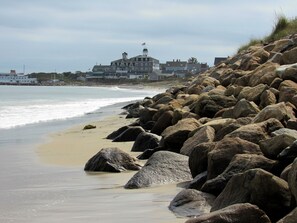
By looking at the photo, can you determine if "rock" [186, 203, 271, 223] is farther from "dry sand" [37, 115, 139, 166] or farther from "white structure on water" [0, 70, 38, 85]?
"white structure on water" [0, 70, 38, 85]

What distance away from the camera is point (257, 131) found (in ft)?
19.7

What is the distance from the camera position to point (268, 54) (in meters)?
13.1

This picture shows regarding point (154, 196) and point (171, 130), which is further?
point (171, 130)

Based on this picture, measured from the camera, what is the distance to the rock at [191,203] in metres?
4.87

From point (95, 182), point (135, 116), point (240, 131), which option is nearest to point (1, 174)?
point (95, 182)

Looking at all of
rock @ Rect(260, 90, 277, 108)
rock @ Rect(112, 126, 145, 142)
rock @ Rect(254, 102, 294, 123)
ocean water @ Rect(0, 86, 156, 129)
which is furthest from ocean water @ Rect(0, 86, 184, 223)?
ocean water @ Rect(0, 86, 156, 129)

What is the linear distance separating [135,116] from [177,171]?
39.5ft

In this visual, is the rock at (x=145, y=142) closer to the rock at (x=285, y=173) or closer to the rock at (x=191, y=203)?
the rock at (x=191, y=203)

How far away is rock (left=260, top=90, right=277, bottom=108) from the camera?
27.2ft

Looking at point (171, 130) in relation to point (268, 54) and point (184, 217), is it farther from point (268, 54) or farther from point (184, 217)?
point (268, 54)

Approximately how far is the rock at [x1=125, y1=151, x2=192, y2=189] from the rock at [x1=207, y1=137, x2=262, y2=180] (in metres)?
0.90

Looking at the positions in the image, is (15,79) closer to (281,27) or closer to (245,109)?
(281,27)

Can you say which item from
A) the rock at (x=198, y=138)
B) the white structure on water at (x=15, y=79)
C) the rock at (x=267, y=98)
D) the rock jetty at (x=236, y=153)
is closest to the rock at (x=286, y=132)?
the rock jetty at (x=236, y=153)

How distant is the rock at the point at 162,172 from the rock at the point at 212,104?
10.1 ft
